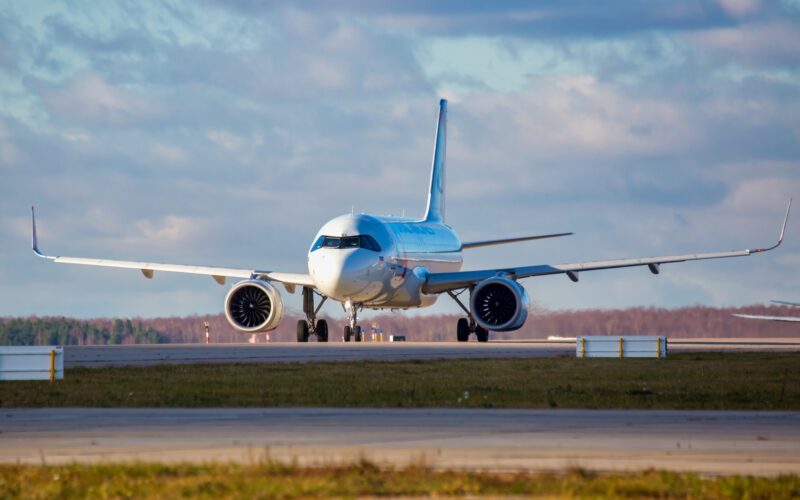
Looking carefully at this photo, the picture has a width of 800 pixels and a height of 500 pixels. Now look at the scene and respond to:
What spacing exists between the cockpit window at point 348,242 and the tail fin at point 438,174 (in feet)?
50.2

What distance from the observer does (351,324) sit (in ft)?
183

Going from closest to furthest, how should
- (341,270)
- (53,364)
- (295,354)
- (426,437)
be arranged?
(426,437)
(53,364)
(295,354)
(341,270)

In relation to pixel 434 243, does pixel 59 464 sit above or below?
below

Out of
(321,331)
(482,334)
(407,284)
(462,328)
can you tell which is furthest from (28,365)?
(462,328)

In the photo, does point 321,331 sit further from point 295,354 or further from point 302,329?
point 295,354

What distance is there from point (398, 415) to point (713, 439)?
511 cm

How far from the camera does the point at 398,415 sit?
2017 centimetres

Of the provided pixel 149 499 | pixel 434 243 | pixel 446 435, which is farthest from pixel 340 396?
pixel 434 243

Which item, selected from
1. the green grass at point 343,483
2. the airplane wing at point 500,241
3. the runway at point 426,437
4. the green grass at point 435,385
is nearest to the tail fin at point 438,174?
the airplane wing at point 500,241

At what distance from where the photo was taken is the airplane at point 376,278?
53188 mm

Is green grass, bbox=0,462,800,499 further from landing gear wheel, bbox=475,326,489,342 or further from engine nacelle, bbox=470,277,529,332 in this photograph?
landing gear wheel, bbox=475,326,489,342

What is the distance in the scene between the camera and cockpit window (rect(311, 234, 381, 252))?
53.2 metres

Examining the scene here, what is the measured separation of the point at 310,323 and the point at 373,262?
18.2 ft

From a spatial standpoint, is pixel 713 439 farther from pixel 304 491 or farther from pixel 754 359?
pixel 754 359
